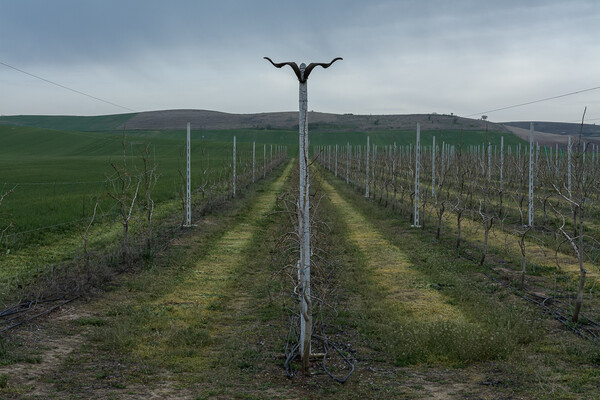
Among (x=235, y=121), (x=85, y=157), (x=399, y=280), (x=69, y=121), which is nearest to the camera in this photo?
(x=399, y=280)

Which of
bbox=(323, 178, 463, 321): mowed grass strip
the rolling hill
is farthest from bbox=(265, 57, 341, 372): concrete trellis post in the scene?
the rolling hill

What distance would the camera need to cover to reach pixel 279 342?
25.6 feet

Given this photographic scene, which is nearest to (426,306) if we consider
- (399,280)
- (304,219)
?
(399,280)

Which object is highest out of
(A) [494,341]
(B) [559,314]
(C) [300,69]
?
(C) [300,69]

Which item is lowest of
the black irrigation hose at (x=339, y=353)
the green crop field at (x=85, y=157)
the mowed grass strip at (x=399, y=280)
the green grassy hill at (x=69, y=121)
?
the mowed grass strip at (x=399, y=280)

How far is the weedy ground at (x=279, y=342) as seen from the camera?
20.3 ft

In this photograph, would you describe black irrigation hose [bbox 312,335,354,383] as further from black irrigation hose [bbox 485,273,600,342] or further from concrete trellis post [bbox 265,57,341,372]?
black irrigation hose [bbox 485,273,600,342]

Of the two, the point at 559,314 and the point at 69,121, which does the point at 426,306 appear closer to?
the point at 559,314

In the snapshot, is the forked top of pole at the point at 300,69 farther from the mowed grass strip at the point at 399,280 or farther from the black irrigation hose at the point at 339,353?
the mowed grass strip at the point at 399,280

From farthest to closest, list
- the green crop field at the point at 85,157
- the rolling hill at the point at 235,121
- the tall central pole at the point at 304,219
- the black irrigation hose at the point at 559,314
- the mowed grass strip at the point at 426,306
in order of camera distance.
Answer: the rolling hill at the point at 235,121
the green crop field at the point at 85,157
the black irrigation hose at the point at 559,314
the mowed grass strip at the point at 426,306
the tall central pole at the point at 304,219

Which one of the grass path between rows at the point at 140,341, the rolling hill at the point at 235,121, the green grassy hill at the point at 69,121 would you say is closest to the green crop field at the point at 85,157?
the green grassy hill at the point at 69,121

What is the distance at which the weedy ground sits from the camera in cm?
620

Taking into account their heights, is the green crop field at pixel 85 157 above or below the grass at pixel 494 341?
above

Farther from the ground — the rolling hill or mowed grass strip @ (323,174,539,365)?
the rolling hill
